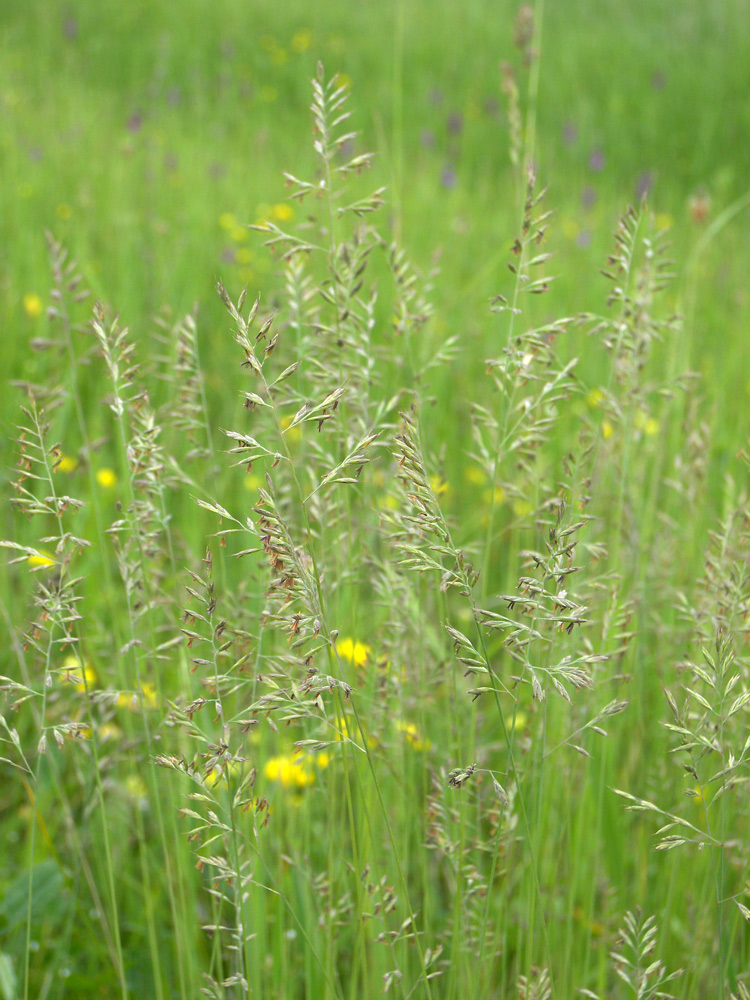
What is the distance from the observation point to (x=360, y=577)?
3.92 feet

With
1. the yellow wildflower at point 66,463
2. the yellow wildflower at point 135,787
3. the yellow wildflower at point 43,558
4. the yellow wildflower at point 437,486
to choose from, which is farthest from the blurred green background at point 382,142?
the yellow wildflower at point 135,787

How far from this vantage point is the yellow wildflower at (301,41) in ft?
27.3

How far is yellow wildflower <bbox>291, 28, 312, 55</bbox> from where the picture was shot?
833 centimetres

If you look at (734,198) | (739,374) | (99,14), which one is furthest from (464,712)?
(99,14)

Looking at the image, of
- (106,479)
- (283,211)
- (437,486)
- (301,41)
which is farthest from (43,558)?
(301,41)

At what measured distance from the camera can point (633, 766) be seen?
1331mm

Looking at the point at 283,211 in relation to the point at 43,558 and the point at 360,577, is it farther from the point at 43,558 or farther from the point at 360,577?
the point at 43,558

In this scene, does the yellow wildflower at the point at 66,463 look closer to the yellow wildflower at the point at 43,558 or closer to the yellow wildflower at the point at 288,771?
the yellow wildflower at the point at 43,558

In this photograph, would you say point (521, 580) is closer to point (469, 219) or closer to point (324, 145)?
point (324, 145)

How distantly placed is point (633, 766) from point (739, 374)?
188cm

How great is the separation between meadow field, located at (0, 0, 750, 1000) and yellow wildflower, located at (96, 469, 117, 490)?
0.05 ft

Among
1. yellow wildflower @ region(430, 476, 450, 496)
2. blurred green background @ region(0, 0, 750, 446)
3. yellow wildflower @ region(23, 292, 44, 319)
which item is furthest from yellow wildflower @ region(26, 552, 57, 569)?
yellow wildflower @ region(23, 292, 44, 319)

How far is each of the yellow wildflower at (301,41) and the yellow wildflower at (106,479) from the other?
7.55m

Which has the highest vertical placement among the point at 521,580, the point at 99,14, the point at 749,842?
the point at 99,14
